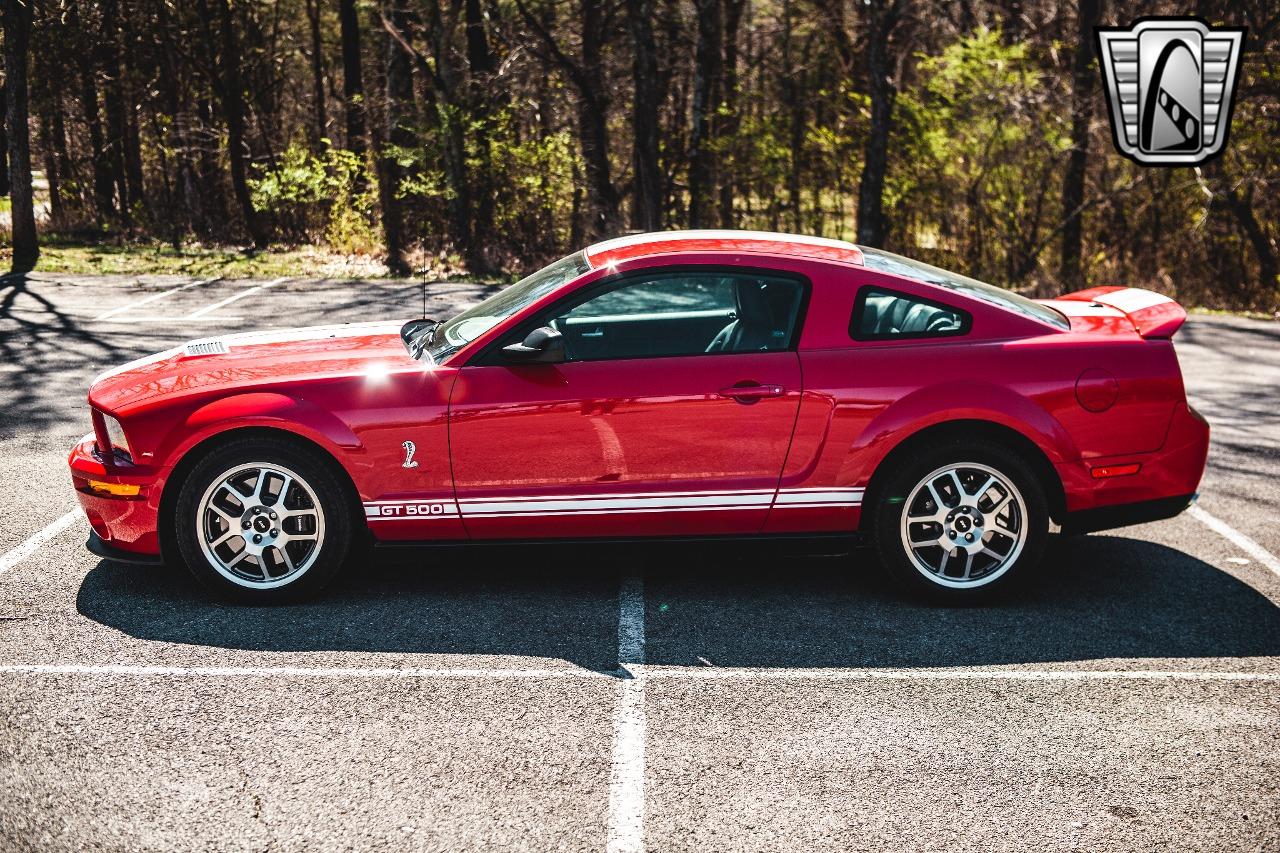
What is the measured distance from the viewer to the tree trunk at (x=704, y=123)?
61.2ft

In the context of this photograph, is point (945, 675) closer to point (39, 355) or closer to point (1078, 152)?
point (39, 355)

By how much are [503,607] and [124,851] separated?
2.00 meters

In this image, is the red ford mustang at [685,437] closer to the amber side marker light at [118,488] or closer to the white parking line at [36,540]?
the amber side marker light at [118,488]

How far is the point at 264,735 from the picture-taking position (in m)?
3.88

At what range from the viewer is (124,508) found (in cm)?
486

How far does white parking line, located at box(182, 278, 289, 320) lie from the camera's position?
12.7 meters

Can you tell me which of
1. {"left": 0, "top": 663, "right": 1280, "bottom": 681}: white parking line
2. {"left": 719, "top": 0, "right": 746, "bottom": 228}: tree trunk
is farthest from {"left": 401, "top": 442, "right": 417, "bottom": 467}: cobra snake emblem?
{"left": 719, "top": 0, "right": 746, "bottom": 228}: tree trunk

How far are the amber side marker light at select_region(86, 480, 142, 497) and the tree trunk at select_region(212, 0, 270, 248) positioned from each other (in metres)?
14.7

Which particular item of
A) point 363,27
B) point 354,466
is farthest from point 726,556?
point 363,27

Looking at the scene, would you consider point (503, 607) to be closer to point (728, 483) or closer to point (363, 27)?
point (728, 483)

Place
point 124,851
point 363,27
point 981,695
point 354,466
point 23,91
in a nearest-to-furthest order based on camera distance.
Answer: point 124,851 → point 981,695 → point 354,466 → point 23,91 → point 363,27

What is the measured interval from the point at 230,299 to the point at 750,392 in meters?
10.5

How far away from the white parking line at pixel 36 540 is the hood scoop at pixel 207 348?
117 cm

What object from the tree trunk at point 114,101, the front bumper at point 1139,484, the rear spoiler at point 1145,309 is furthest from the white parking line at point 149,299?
the front bumper at point 1139,484
